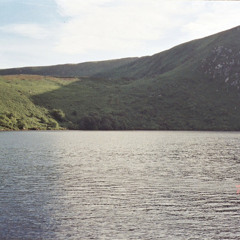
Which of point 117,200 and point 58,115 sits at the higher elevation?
point 58,115

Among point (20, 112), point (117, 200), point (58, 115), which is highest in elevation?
point (20, 112)

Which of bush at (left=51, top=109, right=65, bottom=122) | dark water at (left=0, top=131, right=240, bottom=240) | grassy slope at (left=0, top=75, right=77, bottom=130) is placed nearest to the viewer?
dark water at (left=0, top=131, right=240, bottom=240)

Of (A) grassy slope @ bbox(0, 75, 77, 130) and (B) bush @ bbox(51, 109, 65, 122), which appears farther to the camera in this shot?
(B) bush @ bbox(51, 109, 65, 122)

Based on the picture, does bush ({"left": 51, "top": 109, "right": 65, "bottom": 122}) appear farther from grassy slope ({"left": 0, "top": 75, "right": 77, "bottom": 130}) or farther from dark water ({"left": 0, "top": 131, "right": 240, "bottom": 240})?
dark water ({"left": 0, "top": 131, "right": 240, "bottom": 240})

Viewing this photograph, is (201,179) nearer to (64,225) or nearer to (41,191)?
(41,191)

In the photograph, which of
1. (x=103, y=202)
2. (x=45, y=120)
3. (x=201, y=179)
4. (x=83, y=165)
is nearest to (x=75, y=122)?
(x=45, y=120)

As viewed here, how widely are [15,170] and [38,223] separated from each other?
81.4 feet

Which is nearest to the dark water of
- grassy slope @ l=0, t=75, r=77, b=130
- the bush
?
grassy slope @ l=0, t=75, r=77, b=130

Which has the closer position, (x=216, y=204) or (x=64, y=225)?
(x=64, y=225)

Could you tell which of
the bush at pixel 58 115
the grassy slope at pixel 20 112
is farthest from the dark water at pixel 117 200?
the bush at pixel 58 115

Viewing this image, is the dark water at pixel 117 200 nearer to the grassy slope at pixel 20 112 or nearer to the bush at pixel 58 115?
the grassy slope at pixel 20 112

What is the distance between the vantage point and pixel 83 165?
188 ft

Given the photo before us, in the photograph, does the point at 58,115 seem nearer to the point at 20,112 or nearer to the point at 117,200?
the point at 20,112

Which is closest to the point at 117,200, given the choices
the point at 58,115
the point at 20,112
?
the point at 20,112
